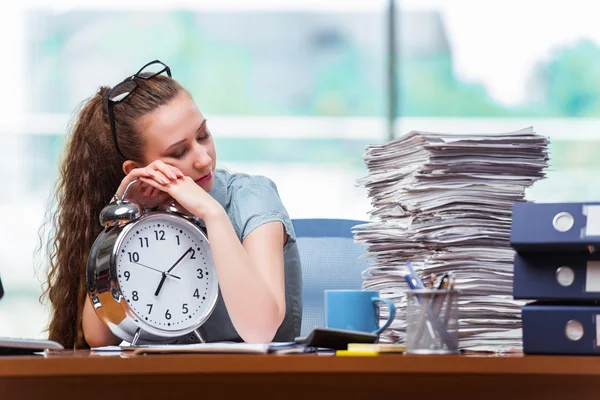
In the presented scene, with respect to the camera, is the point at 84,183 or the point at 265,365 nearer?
the point at 265,365

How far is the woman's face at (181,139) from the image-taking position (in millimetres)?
1850

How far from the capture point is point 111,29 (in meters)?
4.75

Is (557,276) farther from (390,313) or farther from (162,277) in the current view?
(162,277)

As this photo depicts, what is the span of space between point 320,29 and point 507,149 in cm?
343

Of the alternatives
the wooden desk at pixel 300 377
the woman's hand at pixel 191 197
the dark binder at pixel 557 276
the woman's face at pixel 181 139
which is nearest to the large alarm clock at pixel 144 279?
the woman's hand at pixel 191 197

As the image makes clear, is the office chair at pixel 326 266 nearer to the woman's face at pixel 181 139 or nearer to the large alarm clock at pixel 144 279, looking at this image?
the woman's face at pixel 181 139

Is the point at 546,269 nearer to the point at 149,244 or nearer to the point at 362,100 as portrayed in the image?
the point at 149,244

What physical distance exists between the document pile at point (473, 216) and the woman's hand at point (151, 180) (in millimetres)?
520

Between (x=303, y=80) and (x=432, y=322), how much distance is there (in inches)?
146

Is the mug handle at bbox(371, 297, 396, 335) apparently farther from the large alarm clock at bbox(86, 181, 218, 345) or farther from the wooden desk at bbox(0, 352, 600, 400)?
the large alarm clock at bbox(86, 181, 218, 345)

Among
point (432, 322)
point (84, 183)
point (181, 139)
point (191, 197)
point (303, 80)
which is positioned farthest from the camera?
point (303, 80)

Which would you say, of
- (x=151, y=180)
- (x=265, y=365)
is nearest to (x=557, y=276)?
(x=265, y=365)

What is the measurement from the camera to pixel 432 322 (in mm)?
1116

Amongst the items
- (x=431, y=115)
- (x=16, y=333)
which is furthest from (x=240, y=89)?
(x=16, y=333)
